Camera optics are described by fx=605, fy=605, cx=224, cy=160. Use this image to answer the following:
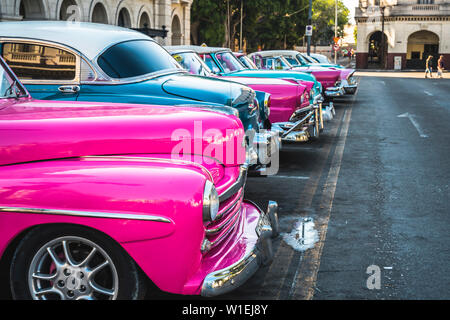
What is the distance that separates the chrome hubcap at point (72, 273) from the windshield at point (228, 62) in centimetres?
880

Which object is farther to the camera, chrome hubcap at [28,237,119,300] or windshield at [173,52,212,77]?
windshield at [173,52,212,77]

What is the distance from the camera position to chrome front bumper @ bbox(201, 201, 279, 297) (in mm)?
3504

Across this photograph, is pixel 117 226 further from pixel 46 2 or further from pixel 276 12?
pixel 276 12

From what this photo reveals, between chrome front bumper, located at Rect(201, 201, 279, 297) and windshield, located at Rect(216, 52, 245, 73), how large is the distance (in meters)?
7.98

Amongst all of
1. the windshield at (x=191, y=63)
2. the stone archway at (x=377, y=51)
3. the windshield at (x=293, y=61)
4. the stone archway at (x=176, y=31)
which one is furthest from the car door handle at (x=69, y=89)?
the stone archway at (x=377, y=51)

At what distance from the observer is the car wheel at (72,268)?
11.5 ft

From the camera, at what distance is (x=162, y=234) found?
11.2 feet

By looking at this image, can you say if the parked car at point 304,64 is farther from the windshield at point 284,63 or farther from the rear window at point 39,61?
the rear window at point 39,61

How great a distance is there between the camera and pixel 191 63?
962 centimetres

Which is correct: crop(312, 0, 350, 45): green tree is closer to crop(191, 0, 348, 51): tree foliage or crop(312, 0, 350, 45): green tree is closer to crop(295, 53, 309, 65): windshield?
crop(191, 0, 348, 51): tree foliage

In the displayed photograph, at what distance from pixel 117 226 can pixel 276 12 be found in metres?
50.4

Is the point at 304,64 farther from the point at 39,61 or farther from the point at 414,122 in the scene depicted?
the point at 39,61

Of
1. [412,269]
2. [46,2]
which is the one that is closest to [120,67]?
[412,269]

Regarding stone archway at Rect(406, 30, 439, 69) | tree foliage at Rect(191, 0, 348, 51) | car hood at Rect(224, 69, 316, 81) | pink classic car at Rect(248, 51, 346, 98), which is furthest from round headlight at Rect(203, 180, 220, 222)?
stone archway at Rect(406, 30, 439, 69)
